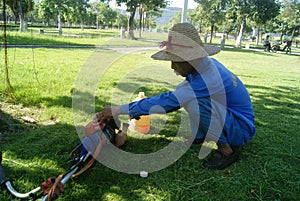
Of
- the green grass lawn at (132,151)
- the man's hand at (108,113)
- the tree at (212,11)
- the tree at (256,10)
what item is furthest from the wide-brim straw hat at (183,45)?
the tree at (212,11)

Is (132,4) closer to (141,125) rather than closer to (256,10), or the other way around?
(256,10)

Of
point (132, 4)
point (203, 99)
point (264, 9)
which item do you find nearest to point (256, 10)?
point (264, 9)

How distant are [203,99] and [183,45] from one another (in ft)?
1.56

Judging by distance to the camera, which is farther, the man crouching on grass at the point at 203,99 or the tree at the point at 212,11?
the tree at the point at 212,11

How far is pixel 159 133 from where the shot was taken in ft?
10.1

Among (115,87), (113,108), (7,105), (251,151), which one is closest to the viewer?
(113,108)

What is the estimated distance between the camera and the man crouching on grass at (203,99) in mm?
2062

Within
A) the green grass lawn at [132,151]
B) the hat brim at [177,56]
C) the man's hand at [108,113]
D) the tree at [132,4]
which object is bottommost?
the green grass lawn at [132,151]

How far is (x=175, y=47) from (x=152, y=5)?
26.6 m

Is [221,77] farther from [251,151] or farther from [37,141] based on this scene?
[37,141]

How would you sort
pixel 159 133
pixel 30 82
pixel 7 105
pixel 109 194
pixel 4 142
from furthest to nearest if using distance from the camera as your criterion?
pixel 30 82, pixel 7 105, pixel 159 133, pixel 4 142, pixel 109 194

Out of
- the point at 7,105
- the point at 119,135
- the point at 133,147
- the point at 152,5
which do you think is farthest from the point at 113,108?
the point at 152,5

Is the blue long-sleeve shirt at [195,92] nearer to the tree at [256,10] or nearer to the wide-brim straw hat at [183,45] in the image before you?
the wide-brim straw hat at [183,45]

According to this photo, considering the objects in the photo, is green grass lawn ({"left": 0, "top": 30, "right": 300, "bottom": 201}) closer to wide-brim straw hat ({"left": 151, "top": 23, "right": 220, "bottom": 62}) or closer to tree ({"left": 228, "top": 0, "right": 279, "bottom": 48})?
wide-brim straw hat ({"left": 151, "top": 23, "right": 220, "bottom": 62})
